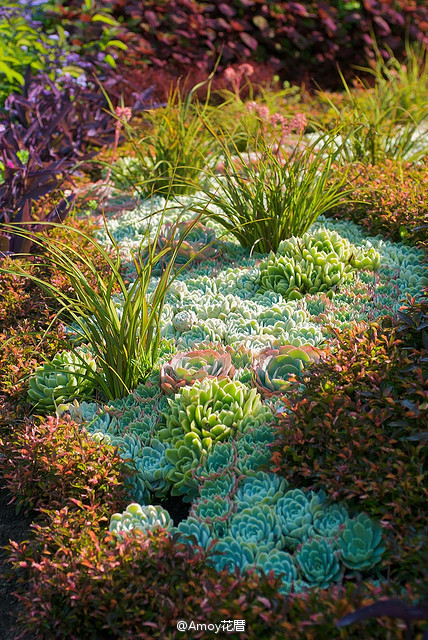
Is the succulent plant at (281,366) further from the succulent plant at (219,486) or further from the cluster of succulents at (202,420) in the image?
the succulent plant at (219,486)

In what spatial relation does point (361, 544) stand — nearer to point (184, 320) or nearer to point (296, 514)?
point (296, 514)

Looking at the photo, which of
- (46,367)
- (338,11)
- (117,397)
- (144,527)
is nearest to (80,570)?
(144,527)

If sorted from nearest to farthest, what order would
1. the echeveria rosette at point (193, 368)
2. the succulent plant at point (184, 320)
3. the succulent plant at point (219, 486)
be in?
the succulent plant at point (219, 486)
the echeveria rosette at point (193, 368)
the succulent plant at point (184, 320)

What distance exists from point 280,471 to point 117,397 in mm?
882

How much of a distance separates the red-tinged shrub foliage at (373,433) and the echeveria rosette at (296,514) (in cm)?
7

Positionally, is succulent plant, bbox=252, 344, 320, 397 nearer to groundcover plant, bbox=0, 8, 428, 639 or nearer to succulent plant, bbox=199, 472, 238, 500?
groundcover plant, bbox=0, 8, 428, 639

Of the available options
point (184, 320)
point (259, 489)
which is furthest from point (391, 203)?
point (259, 489)

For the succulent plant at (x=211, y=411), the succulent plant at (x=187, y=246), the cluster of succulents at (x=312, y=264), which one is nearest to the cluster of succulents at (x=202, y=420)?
the succulent plant at (x=211, y=411)

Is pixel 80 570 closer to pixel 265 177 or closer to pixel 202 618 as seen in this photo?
pixel 202 618

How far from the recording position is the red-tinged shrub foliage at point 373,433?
185 cm

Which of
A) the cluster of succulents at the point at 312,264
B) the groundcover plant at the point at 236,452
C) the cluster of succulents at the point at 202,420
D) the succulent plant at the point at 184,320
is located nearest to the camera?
the groundcover plant at the point at 236,452

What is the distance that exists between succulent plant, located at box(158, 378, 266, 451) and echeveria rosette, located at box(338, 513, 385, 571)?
1.97 feet

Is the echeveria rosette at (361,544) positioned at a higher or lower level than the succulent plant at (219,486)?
higher

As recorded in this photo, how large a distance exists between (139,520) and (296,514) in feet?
1.78
